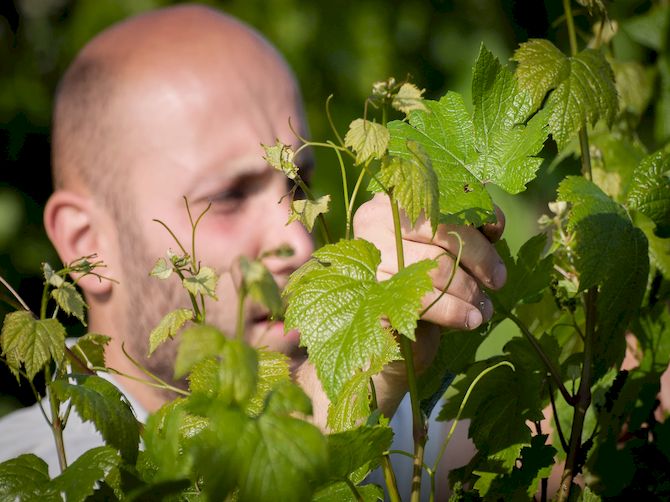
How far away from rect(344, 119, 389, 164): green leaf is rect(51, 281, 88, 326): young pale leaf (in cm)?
23

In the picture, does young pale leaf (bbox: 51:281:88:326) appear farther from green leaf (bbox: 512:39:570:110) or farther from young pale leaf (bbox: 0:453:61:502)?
green leaf (bbox: 512:39:570:110)

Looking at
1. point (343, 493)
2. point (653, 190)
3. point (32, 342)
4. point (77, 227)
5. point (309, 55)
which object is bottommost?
point (343, 493)

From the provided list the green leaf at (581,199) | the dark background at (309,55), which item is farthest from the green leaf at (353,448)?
the dark background at (309,55)

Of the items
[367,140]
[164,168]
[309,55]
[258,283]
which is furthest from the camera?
[309,55]

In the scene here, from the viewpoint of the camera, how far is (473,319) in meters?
0.62

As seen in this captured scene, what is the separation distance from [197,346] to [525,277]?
0.41 metres

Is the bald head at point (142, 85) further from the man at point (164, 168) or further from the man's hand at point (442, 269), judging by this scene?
the man's hand at point (442, 269)

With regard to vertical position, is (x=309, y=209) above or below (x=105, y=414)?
above

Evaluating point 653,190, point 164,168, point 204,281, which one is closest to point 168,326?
point 204,281

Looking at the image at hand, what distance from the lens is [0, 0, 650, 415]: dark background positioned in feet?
8.14

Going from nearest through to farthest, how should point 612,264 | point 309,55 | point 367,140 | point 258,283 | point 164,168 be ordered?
1. point 258,283
2. point 367,140
3. point 612,264
4. point 164,168
5. point 309,55

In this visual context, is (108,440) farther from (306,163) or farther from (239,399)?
(306,163)

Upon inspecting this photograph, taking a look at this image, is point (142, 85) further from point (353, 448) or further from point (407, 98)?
point (353, 448)

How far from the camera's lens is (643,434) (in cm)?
74
